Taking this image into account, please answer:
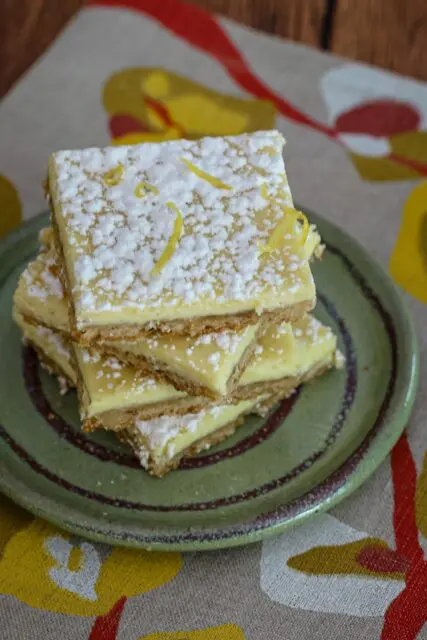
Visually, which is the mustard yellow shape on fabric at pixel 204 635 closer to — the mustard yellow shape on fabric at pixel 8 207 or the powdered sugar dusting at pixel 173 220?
the powdered sugar dusting at pixel 173 220

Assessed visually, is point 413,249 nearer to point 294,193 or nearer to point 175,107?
point 294,193

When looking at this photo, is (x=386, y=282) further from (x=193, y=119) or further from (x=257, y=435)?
(x=193, y=119)

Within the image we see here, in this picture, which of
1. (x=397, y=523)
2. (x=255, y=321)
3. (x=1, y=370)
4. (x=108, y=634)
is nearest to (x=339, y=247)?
(x=255, y=321)

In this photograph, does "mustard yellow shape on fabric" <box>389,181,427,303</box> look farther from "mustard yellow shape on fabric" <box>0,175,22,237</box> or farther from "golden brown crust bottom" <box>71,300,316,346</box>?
"mustard yellow shape on fabric" <box>0,175,22,237</box>

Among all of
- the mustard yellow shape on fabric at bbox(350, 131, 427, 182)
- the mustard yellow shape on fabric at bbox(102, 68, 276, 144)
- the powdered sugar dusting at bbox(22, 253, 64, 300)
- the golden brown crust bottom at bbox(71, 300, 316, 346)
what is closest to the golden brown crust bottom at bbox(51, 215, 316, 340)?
the golden brown crust bottom at bbox(71, 300, 316, 346)

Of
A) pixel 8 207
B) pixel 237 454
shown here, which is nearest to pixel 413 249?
pixel 237 454

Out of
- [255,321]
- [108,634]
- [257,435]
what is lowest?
[108,634]
